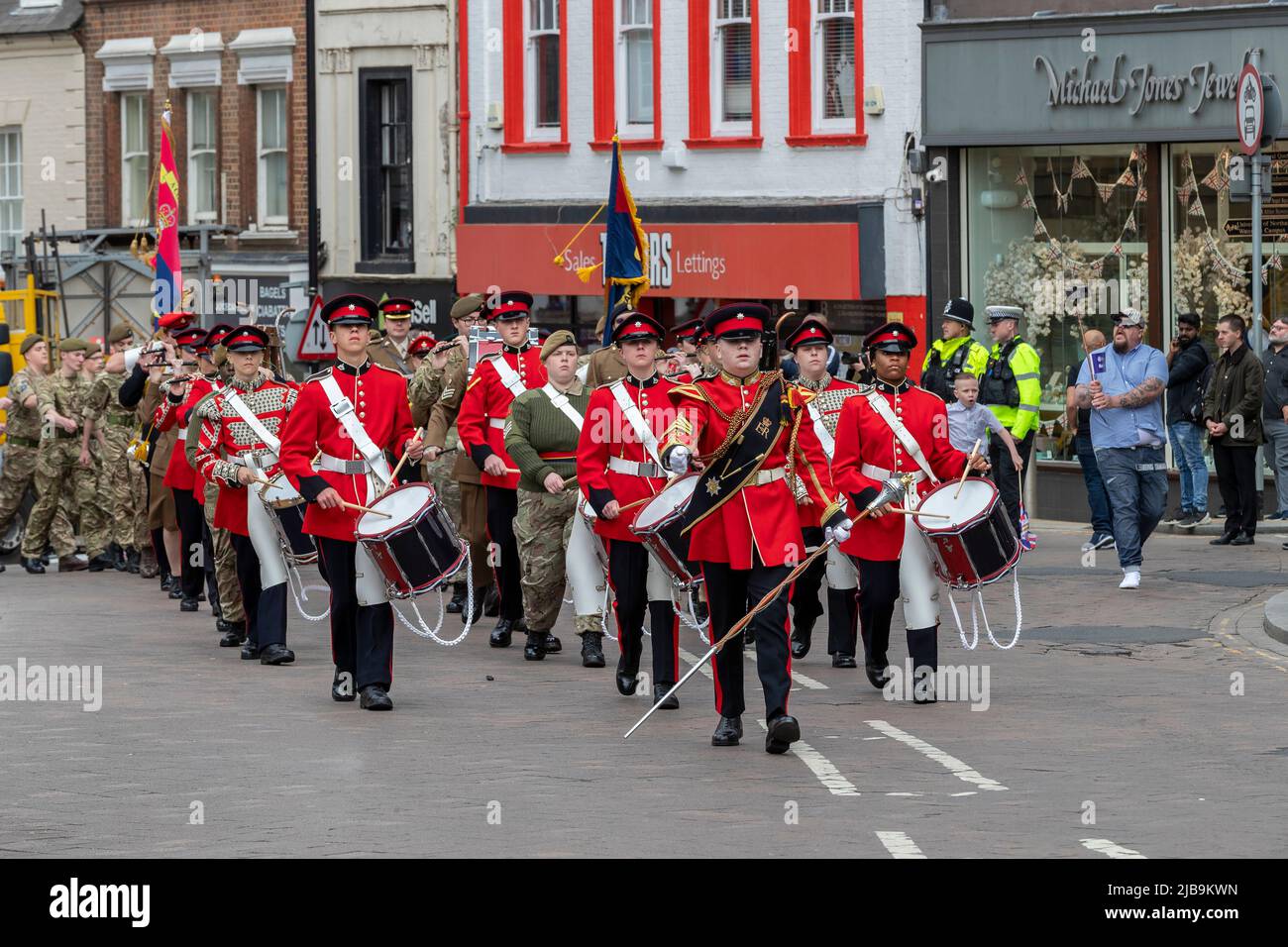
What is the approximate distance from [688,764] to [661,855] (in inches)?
79.6

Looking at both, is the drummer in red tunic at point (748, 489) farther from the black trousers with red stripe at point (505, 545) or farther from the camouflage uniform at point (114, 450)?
the camouflage uniform at point (114, 450)

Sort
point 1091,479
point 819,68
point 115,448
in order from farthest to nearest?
point 819,68 < point 115,448 < point 1091,479

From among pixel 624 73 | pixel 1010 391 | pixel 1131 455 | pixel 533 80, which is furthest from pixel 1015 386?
pixel 533 80

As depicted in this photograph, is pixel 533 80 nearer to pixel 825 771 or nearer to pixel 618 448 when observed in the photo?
pixel 618 448

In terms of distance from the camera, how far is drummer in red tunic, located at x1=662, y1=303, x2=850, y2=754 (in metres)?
10.6

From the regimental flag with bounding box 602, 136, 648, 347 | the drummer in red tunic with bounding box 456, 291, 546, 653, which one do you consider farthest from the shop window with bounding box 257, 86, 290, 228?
the drummer in red tunic with bounding box 456, 291, 546, 653

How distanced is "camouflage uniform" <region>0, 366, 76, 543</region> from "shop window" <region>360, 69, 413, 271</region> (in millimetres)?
12480

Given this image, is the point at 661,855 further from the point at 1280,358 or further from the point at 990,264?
the point at 990,264

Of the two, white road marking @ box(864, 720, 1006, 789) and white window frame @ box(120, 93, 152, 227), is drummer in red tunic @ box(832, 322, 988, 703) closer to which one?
white road marking @ box(864, 720, 1006, 789)

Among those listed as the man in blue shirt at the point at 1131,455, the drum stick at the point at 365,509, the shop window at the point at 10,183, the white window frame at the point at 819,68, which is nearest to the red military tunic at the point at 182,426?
the drum stick at the point at 365,509

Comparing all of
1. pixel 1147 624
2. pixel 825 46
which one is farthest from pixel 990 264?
pixel 1147 624

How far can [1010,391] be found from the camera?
61.0ft

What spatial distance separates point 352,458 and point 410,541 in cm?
61

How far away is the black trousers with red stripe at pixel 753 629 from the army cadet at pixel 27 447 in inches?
459
